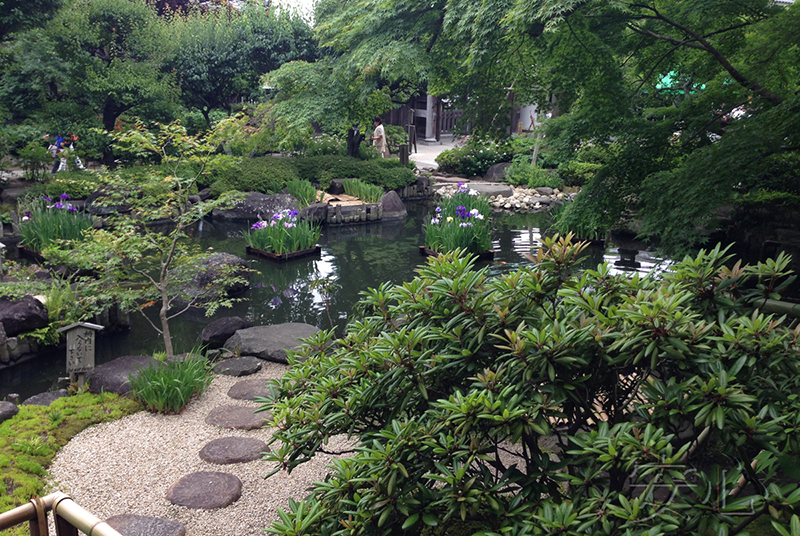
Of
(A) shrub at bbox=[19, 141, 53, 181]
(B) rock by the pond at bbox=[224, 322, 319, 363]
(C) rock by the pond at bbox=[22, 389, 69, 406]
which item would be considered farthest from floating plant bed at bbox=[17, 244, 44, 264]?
(C) rock by the pond at bbox=[22, 389, 69, 406]

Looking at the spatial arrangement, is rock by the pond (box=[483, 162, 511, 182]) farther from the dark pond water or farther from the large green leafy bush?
the large green leafy bush

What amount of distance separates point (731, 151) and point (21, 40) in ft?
49.0

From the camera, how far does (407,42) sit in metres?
10.3

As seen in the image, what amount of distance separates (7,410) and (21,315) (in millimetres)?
2197

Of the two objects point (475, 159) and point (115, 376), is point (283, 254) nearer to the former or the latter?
point (115, 376)

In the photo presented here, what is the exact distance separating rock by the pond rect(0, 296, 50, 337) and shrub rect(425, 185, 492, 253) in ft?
18.1

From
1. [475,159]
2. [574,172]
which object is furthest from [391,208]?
[574,172]

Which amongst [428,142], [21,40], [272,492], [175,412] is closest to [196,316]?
[175,412]

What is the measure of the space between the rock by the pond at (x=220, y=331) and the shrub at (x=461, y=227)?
3548 millimetres

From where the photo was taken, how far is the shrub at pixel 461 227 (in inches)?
386

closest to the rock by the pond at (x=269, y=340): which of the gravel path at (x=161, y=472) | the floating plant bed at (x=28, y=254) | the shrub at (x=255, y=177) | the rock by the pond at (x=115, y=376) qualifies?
the rock by the pond at (x=115, y=376)

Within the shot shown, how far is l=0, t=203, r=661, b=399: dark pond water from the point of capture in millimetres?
6879

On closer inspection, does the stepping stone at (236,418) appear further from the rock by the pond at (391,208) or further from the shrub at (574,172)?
the shrub at (574,172)

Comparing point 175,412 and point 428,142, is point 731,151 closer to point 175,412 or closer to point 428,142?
point 175,412
